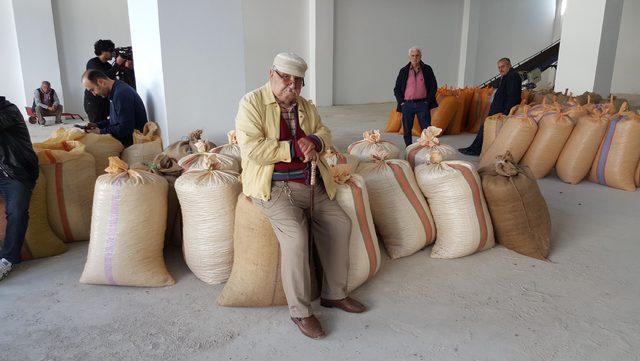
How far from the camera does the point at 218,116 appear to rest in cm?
360

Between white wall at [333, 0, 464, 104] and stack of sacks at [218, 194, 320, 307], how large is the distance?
939 centimetres

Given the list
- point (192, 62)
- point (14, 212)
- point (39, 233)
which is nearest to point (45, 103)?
point (192, 62)

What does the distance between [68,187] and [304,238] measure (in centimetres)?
170

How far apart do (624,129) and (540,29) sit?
12054 mm

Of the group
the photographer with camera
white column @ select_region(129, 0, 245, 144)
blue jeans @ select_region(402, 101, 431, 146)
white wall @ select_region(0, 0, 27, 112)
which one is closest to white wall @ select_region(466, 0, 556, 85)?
blue jeans @ select_region(402, 101, 431, 146)

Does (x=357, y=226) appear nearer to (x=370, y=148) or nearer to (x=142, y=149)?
(x=370, y=148)

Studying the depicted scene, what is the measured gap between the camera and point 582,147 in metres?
4.07

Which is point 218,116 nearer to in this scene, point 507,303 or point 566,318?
point 507,303

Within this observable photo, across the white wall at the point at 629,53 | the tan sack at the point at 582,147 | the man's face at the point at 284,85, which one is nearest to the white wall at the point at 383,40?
the white wall at the point at 629,53

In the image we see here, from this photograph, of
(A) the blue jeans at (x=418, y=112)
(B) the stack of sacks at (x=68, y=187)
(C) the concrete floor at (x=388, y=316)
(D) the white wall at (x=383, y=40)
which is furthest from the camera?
(D) the white wall at (x=383, y=40)

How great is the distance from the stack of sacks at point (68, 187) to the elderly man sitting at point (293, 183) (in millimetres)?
1404

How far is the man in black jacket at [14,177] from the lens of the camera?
2406 millimetres

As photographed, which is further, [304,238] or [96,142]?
[96,142]

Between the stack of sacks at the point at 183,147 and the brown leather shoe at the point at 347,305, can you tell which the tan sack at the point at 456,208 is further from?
the stack of sacks at the point at 183,147
